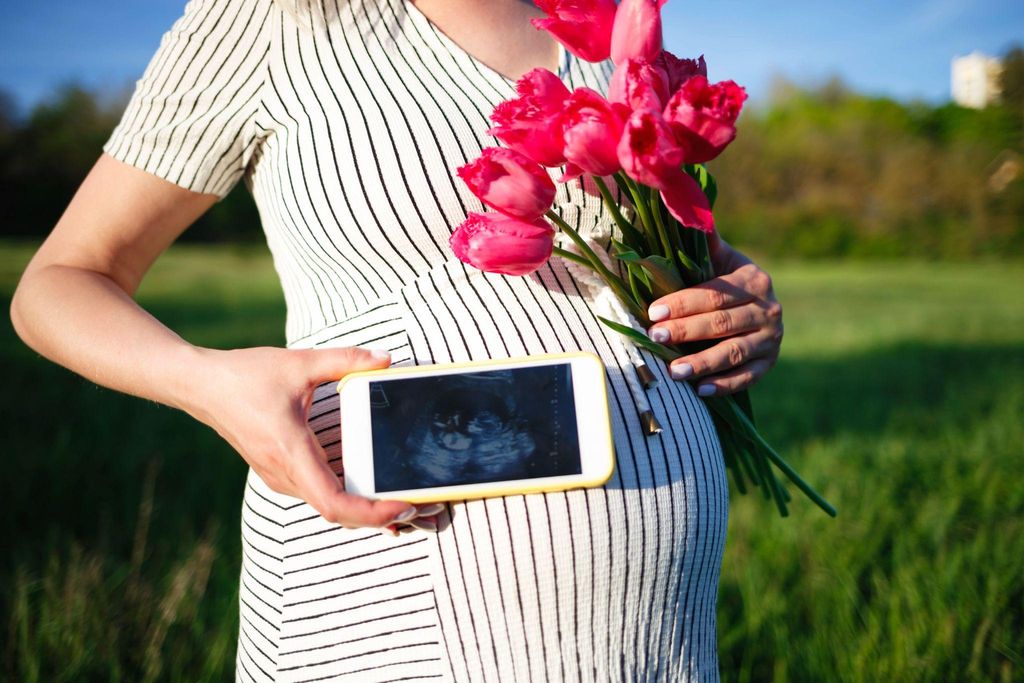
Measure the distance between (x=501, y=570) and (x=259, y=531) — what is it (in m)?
0.36

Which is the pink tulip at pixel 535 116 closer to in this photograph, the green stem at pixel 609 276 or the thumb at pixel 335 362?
the green stem at pixel 609 276

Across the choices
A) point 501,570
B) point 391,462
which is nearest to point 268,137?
point 391,462

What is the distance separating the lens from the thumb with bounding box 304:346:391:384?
81cm

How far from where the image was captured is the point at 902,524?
2703 millimetres

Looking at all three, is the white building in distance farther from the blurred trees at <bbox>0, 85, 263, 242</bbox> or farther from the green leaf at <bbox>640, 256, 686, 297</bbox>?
the blurred trees at <bbox>0, 85, 263, 242</bbox>

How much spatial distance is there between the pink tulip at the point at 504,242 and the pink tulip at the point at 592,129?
0.35 feet

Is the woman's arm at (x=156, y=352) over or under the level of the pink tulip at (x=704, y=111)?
under

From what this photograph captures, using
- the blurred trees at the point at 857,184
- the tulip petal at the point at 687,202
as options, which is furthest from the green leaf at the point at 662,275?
the blurred trees at the point at 857,184

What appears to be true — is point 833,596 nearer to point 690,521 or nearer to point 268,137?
point 690,521

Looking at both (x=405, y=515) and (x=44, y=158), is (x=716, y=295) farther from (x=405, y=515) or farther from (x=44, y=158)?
(x=44, y=158)

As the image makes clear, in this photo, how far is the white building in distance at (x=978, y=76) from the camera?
4.36 metres

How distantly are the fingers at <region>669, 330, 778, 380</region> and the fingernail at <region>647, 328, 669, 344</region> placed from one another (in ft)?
0.13

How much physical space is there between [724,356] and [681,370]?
0.08m

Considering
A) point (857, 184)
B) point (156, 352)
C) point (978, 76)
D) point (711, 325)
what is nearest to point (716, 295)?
point (711, 325)
